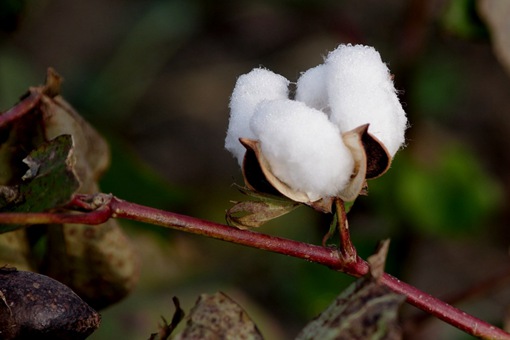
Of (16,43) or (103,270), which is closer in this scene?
(103,270)

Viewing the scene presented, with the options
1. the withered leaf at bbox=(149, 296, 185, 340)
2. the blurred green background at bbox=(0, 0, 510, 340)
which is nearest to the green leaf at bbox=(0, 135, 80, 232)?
the withered leaf at bbox=(149, 296, 185, 340)

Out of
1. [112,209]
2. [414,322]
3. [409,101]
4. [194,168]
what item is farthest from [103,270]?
[194,168]

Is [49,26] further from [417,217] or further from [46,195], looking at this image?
[46,195]

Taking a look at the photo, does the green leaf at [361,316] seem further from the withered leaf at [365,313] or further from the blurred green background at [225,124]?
the blurred green background at [225,124]

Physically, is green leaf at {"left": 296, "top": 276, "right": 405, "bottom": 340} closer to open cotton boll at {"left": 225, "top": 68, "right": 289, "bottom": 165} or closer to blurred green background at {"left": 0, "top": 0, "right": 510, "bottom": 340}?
open cotton boll at {"left": 225, "top": 68, "right": 289, "bottom": 165}

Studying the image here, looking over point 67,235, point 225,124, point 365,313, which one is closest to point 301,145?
point 365,313
